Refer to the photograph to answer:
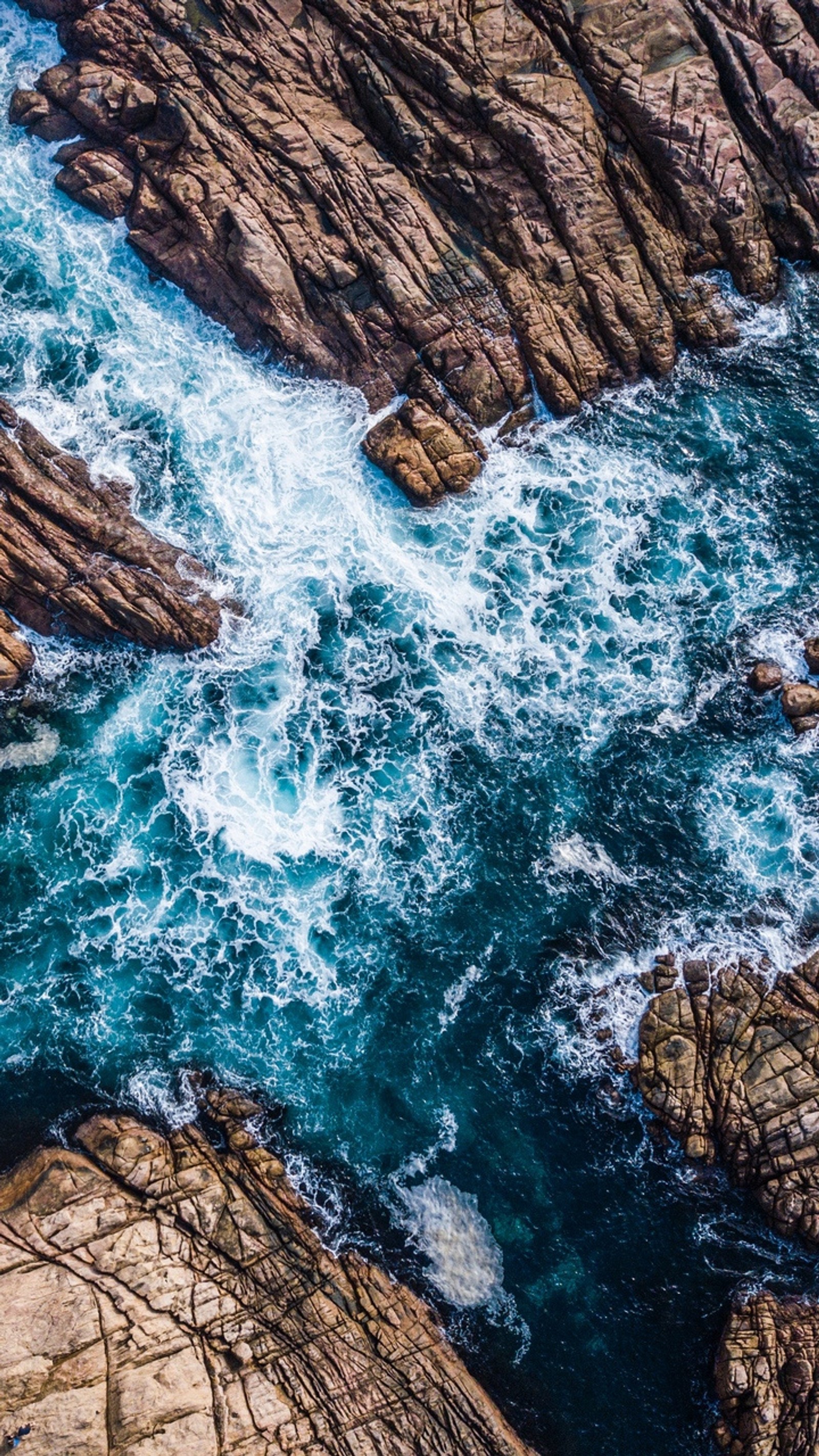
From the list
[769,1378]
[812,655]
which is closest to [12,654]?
[812,655]

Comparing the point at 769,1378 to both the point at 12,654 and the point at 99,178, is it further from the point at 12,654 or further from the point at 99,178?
the point at 99,178

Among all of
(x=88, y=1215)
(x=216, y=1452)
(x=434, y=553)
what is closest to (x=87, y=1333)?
(x=88, y=1215)

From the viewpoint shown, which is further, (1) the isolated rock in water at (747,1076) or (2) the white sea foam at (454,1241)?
(2) the white sea foam at (454,1241)

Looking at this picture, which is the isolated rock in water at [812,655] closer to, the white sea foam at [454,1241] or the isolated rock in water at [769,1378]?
the isolated rock in water at [769,1378]

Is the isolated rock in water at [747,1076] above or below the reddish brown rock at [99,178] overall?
below

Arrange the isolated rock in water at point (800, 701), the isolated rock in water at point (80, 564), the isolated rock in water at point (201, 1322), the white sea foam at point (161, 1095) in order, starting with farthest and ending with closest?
the isolated rock in water at point (80, 564) → the isolated rock in water at point (800, 701) → the white sea foam at point (161, 1095) → the isolated rock in water at point (201, 1322)

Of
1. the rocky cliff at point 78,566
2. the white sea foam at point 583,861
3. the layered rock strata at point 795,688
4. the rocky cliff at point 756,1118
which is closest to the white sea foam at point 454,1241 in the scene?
Result: the rocky cliff at point 756,1118
